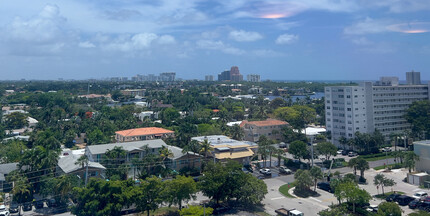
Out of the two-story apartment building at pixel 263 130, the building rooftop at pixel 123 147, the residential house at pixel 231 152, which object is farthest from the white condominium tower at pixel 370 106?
the building rooftop at pixel 123 147

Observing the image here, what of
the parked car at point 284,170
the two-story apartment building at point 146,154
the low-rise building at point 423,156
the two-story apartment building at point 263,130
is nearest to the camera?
the low-rise building at point 423,156

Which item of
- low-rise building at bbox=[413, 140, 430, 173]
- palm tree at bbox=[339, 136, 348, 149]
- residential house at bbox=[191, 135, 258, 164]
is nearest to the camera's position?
low-rise building at bbox=[413, 140, 430, 173]

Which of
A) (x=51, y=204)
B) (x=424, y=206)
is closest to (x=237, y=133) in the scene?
(x=424, y=206)

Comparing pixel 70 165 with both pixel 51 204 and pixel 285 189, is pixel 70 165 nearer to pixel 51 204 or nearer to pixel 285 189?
pixel 51 204

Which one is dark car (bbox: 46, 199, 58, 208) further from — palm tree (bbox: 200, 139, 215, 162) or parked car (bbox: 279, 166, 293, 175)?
parked car (bbox: 279, 166, 293, 175)

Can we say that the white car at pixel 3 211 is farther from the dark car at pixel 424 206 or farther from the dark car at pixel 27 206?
the dark car at pixel 424 206

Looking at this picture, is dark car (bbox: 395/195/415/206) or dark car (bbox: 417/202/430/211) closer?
dark car (bbox: 417/202/430/211)

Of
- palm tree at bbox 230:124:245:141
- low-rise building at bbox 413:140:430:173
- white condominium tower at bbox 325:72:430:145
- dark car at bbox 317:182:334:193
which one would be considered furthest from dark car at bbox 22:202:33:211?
white condominium tower at bbox 325:72:430:145
